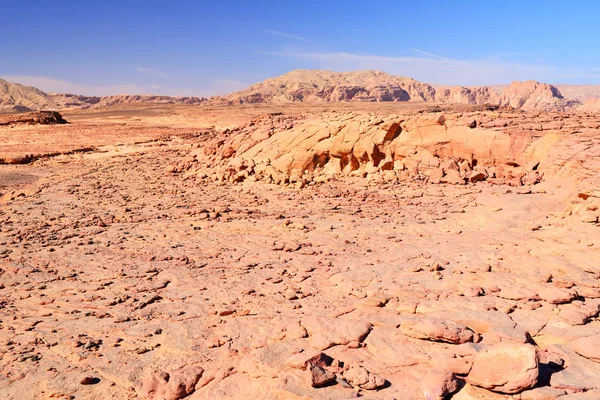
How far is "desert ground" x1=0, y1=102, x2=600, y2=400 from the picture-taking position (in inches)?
169

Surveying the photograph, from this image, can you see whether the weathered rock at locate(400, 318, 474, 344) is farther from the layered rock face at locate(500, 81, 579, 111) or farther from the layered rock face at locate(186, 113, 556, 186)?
the layered rock face at locate(500, 81, 579, 111)

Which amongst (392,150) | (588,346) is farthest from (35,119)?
(588,346)

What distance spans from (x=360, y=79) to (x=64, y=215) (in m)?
94.9

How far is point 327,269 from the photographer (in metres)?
7.07

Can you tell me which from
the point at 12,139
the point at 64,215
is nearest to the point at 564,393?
the point at 64,215

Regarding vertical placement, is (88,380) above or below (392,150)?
below

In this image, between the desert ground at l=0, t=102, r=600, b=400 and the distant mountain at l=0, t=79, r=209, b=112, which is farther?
the distant mountain at l=0, t=79, r=209, b=112

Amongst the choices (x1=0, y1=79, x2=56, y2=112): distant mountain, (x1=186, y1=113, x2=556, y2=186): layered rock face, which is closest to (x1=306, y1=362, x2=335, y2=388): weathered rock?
(x1=186, y1=113, x2=556, y2=186): layered rock face

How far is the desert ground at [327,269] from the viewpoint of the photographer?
4289 mm

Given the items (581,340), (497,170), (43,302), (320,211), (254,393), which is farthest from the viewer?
(497,170)

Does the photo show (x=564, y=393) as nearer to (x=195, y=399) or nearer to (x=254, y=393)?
(x=254, y=393)

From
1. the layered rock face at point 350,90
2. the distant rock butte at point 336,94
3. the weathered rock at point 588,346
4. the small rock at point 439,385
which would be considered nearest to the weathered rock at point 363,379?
the small rock at point 439,385

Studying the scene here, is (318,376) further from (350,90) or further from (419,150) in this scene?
(350,90)

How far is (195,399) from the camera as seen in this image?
412cm
